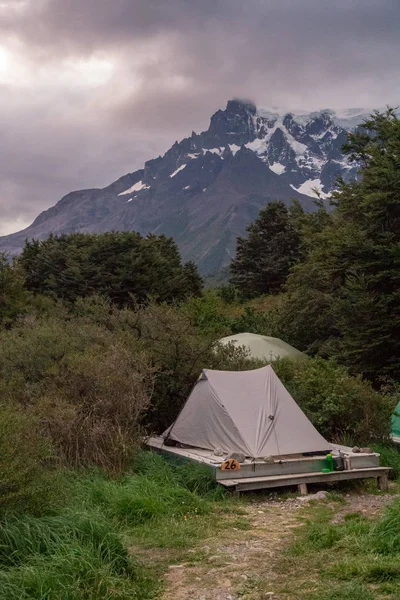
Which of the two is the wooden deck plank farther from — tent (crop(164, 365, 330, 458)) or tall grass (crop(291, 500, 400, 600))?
tall grass (crop(291, 500, 400, 600))

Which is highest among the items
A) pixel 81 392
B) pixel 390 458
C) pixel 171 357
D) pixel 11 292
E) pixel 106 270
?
pixel 106 270

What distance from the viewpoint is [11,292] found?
29.2 meters

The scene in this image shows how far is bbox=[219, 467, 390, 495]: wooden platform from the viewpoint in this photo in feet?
29.2

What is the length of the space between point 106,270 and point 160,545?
99.9 feet

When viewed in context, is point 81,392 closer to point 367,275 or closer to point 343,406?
point 343,406

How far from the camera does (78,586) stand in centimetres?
454

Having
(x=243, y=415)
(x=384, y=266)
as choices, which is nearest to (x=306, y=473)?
(x=243, y=415)

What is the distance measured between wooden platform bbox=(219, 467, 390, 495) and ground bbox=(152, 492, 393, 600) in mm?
393

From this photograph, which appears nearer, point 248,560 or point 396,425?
point 248,560

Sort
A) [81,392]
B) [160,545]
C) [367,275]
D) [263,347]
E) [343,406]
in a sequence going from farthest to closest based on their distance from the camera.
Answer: [367,275] < [263,347] < [343,406] < [81,392] < [160,545]

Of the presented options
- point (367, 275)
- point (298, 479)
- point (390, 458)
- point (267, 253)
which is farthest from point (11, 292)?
point (298, 479)

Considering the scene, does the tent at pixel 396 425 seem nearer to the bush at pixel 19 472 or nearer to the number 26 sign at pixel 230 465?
the number 26 sign at pixel 230 465

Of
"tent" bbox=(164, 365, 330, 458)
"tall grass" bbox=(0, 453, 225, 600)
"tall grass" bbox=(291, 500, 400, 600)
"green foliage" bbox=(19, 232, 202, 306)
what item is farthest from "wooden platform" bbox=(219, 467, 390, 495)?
"green foliage" bbox=(19, 232, 202, 306)

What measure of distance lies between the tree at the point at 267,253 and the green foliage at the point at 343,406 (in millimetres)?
25147
